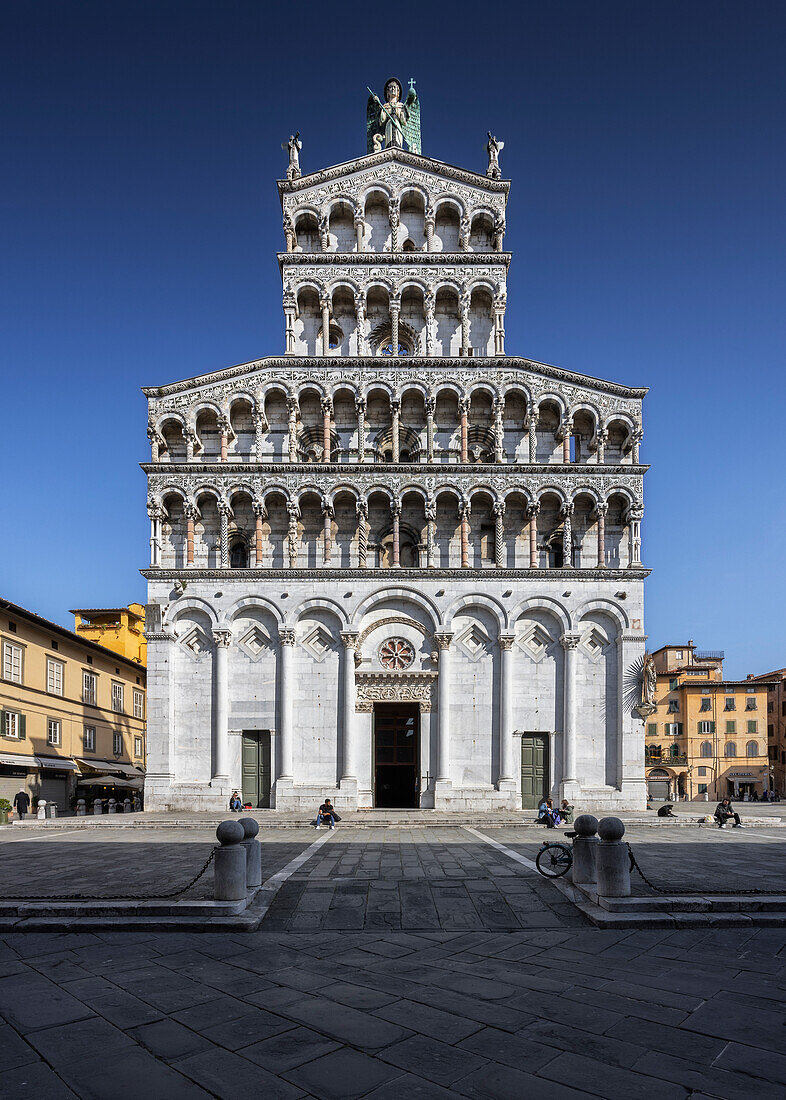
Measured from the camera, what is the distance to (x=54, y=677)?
3969 centimetres

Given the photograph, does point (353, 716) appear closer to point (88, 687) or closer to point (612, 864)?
point (612, 864)

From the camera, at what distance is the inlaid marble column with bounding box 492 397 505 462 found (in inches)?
1315

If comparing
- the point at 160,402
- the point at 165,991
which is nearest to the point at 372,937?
the point at 165,991

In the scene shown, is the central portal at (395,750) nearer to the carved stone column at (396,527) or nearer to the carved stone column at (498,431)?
the carved stone column at (396,527)

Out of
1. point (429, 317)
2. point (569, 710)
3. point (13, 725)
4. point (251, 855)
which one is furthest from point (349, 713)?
point (429, 317)

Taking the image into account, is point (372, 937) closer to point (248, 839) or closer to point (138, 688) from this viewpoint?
point (248, 839)

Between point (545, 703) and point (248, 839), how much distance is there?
792 inches

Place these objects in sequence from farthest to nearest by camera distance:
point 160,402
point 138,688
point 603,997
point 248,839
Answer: point 138,688 → point 160,402 → point 248,839 → point 603,997

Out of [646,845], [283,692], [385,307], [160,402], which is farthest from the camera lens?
[385,307]

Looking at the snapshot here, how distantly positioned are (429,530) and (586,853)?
803 inches

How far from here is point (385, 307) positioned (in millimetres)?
36750

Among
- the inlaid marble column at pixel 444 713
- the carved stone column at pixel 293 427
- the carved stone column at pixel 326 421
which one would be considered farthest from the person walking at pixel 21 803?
the carved stone column at pixel 326 421

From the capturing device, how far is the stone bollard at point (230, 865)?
1211cm

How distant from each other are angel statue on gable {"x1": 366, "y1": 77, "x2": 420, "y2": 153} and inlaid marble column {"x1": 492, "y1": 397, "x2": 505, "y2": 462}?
56.9 ft
